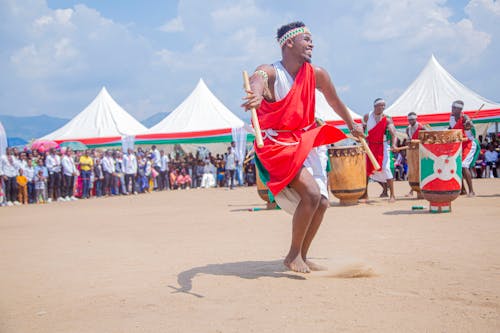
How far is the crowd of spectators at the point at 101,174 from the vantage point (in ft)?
59.1

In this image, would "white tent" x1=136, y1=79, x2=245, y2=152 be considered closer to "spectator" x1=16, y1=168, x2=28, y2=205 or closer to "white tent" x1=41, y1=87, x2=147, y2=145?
"white tent" x1=41, y1=87, x2=147, y2=145

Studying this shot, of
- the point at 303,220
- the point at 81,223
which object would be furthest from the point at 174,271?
the point at 81,223

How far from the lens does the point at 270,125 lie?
4.52 m

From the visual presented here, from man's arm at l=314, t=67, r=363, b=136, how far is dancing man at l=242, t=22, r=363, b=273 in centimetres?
6

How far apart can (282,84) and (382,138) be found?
6.82 meters

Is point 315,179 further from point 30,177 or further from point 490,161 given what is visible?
point 490,161

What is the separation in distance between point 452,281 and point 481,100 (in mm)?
21727

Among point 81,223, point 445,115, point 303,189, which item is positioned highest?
point 445,115

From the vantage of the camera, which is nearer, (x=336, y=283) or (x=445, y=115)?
(x=336, y=283)

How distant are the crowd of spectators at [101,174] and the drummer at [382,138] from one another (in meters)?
5.69

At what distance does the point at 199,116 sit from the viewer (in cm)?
2688

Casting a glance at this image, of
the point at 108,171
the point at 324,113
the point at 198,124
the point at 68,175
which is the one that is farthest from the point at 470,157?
the point at 198,124

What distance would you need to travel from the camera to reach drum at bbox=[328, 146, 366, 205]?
34.0 feet

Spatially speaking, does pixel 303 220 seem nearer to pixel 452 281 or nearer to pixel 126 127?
pixel 452 281
